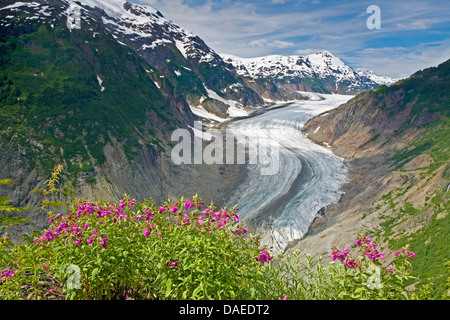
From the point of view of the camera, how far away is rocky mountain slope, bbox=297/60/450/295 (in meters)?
29.6

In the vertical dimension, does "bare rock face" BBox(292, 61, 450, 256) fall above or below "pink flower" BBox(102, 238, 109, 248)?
above

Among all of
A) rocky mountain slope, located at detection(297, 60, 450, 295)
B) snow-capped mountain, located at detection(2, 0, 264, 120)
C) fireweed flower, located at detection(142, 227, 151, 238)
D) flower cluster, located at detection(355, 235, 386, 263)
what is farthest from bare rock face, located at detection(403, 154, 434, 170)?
snow-capped mountain, located at detection(2, 0, 264, 120)

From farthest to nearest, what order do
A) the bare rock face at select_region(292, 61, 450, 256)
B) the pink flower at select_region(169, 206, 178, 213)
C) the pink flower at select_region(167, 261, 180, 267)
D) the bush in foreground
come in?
1. the bare rock face at select_region(292, 61, 450, 256)
2. the pink flower at select_region(169, 206, 178, 213)
3. the pink flower at select_region(167, 261, 180, 267)
4. the bush in foreground

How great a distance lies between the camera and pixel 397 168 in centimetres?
5209

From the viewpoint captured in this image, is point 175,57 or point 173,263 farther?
point 175,57

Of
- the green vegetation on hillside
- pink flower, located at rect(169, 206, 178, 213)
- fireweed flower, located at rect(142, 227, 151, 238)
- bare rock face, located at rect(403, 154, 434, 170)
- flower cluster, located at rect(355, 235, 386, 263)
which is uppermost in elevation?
the green vegetation on hillside

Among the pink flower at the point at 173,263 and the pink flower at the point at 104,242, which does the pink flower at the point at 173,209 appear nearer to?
the pink flower at the point at 173,263

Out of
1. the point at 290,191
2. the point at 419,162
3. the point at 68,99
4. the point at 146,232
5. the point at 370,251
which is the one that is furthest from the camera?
the point at 290,191

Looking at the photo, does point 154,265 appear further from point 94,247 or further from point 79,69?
point 79,69

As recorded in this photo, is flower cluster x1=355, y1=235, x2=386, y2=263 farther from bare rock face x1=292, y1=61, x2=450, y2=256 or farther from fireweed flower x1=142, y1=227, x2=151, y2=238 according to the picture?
bare rock face x1=292, y1=61, x2=450, y2=256

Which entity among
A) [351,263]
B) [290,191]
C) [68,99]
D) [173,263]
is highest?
[68,99]

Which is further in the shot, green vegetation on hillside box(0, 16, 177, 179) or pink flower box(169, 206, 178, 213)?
green vegetation on hillside box(0, 16, 177, 179)

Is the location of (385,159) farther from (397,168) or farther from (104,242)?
(104,242)

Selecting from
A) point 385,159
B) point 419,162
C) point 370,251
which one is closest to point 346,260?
point 370,251
